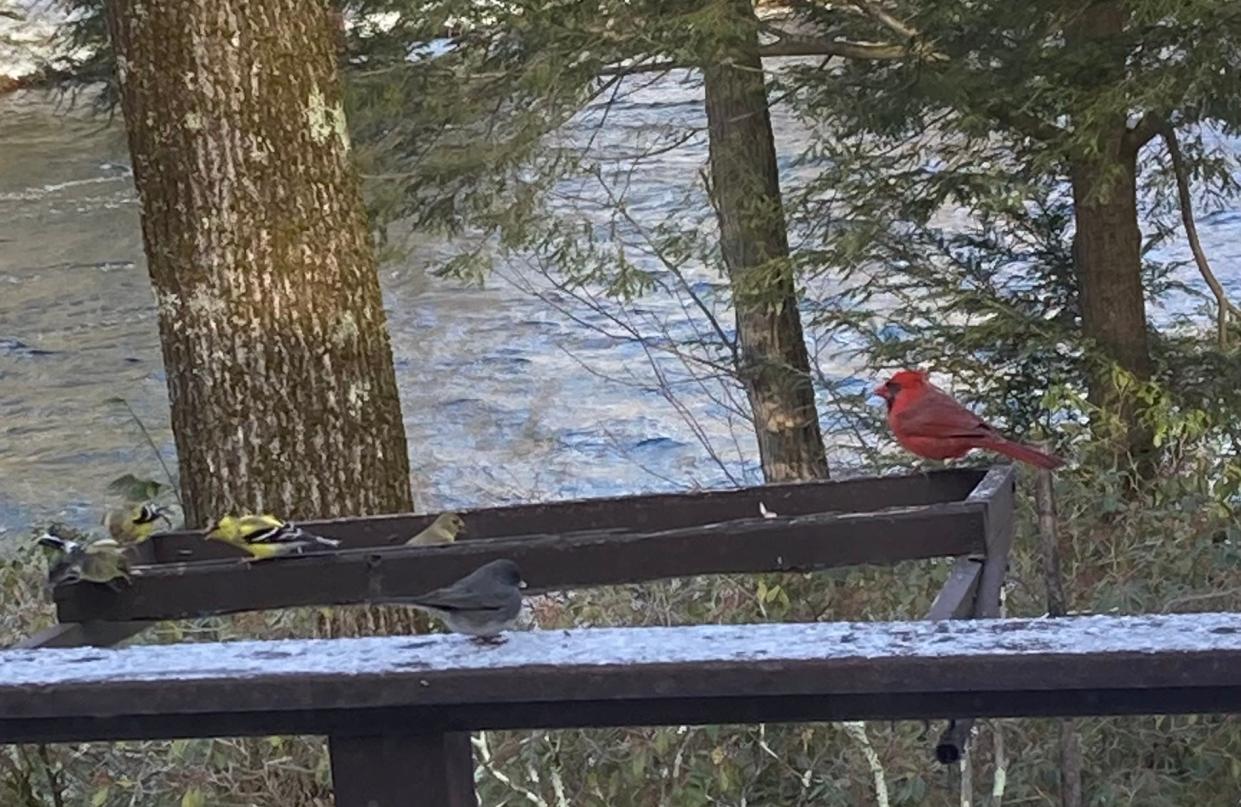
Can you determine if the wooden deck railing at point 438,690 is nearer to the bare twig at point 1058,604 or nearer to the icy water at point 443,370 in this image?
the bare twig at point 1058,604

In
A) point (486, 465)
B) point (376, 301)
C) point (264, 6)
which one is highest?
point (264, 6)

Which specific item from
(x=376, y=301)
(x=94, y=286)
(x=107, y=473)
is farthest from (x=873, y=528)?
(x=94, y=286)

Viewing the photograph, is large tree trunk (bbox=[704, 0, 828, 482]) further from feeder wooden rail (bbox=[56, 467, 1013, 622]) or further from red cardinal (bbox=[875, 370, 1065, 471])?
feeder wooden rail (bbox=[56, 467, 1013, 622])

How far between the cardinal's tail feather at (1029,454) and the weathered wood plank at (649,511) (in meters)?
0.72

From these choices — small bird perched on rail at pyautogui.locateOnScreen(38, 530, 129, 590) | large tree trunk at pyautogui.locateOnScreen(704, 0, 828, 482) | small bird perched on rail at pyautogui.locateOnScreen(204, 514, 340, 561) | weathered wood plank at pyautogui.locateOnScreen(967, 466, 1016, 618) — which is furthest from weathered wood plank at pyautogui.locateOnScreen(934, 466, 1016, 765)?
large tree trunk at pyautogui.locateOnScreen(704, 0, 828, 482)

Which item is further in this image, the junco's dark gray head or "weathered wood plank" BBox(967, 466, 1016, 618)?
"weathered wood plank" BBox(967, 466, 1016, 618)

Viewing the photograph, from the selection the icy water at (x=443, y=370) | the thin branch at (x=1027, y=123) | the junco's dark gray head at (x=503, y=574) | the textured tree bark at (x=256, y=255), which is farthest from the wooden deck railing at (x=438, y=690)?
the icy water at (x=443, y=370)

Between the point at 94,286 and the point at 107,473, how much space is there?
13.2 feet

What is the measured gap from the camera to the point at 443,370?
41.1ft

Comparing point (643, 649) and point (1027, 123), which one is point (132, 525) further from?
point (1027, 123)

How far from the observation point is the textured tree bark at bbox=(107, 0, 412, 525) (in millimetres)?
3867

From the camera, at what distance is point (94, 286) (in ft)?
48.0

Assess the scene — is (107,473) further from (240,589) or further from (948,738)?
(948,738)

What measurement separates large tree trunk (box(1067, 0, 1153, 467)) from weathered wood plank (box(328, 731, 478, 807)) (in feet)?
16.1
